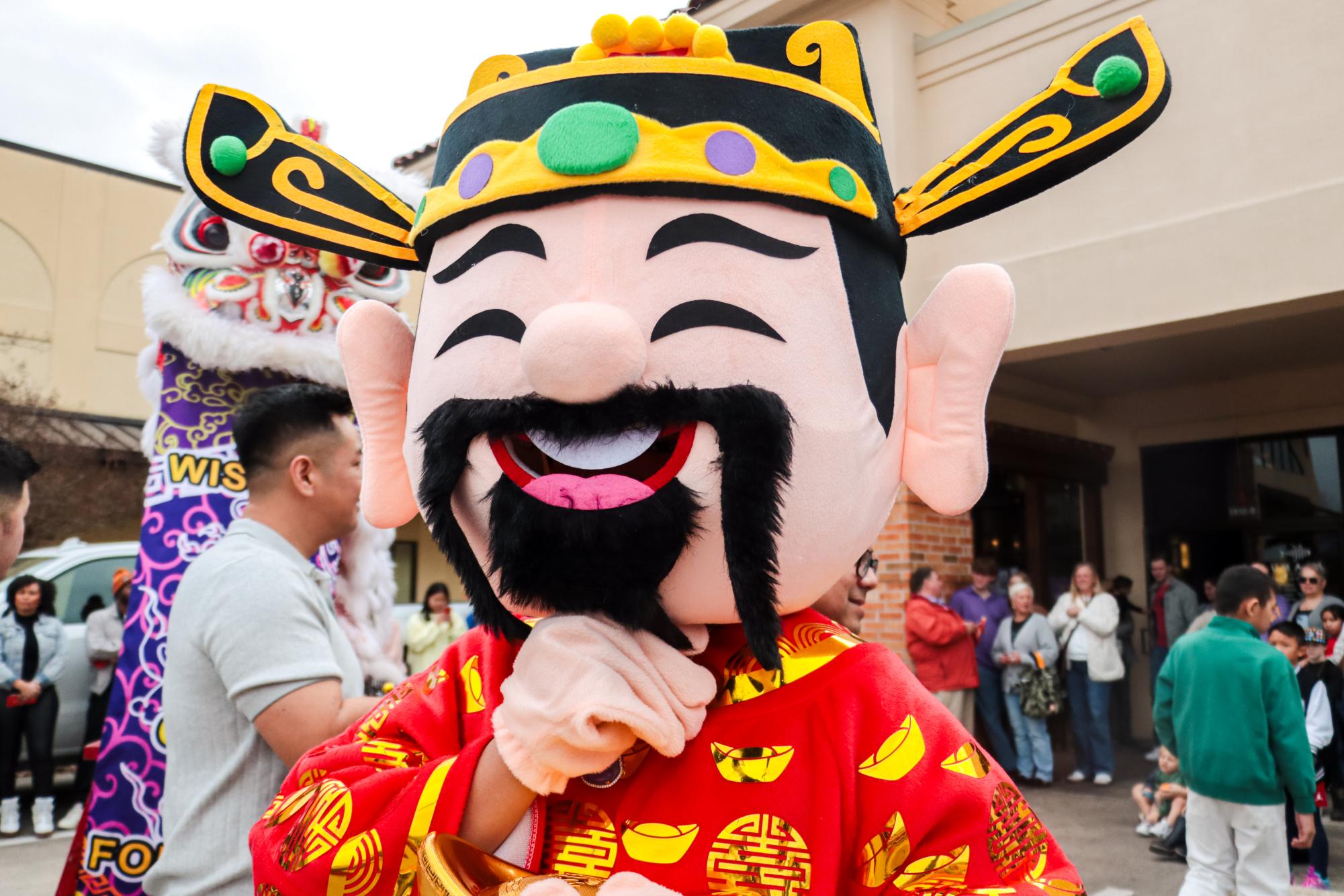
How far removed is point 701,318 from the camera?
132 cm

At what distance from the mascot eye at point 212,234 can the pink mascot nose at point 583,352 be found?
208 centimetres

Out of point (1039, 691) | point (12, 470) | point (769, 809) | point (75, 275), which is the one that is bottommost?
point (1039, 691)

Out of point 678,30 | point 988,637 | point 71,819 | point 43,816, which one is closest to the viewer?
point 678,30

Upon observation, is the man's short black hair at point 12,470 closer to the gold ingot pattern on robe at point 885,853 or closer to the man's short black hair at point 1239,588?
the gold ingot pattern on robe at point 885,853

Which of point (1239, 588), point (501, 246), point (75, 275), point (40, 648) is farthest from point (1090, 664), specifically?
point (75, 275)

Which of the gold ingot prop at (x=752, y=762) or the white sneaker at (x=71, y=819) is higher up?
the gold ingot prop at (x=752, y=762)

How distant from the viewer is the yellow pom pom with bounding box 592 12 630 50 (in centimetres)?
143

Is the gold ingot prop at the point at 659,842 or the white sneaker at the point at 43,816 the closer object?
the gold ingot prop at the point at 659,842

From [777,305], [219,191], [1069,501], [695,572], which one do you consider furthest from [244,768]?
[1069,501]

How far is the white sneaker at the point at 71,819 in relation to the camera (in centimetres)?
665

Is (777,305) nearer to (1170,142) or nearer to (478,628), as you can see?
(478,628)

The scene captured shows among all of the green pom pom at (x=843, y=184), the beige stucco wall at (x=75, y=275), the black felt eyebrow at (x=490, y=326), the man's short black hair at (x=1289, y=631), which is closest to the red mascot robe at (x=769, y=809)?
the black felt eyebrow at (x=490, y=326)

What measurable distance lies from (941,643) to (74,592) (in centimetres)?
626

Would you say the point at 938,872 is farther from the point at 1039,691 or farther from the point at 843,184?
the point at 1039,691
